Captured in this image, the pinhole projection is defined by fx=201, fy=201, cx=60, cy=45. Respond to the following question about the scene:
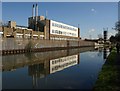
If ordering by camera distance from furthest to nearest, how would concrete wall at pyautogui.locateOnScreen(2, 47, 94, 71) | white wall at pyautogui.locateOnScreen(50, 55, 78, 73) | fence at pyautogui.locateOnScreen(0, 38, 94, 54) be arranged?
fence at pyautogui.locateOnScreen(0, 38, 94, 54)
concrete wall at pyautogui.locateOnScreen(2, 47, 94, 71)
white wall at pyautogui.locateOnScreen(50, 55, 78, 73)

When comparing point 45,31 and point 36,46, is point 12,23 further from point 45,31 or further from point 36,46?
point 36,46

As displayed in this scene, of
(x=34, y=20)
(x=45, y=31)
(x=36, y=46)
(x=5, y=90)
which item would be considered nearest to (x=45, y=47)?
(x=36, y=46)

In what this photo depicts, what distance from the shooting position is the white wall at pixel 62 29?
80375mm

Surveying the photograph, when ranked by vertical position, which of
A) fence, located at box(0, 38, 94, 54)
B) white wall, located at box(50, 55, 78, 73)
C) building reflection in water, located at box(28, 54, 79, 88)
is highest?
fence, located at box(0, 38, 94, 54)

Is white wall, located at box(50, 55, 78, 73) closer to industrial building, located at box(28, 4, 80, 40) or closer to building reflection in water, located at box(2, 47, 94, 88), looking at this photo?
building reflection in water, located at box(2, 47, 94, 88)

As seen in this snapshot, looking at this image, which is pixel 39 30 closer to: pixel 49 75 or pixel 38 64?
pixel 38 64

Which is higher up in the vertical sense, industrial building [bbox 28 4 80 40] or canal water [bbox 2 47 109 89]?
industrial building [bbox 28 4 80 40]

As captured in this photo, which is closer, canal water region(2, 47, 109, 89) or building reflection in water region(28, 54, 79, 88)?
canal water region(2, 47, 109, 89)

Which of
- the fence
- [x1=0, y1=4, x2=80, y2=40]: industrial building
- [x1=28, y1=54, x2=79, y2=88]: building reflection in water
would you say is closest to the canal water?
[x1=28, y1=54, x2=79, y2=88]: building reflection in water

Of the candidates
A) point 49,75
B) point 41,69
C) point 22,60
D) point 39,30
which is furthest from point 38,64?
point 39,30

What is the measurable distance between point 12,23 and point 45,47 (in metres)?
16.5

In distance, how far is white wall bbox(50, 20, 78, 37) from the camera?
80375 mm

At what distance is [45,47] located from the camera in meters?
61.2

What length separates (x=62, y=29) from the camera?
91312mm
